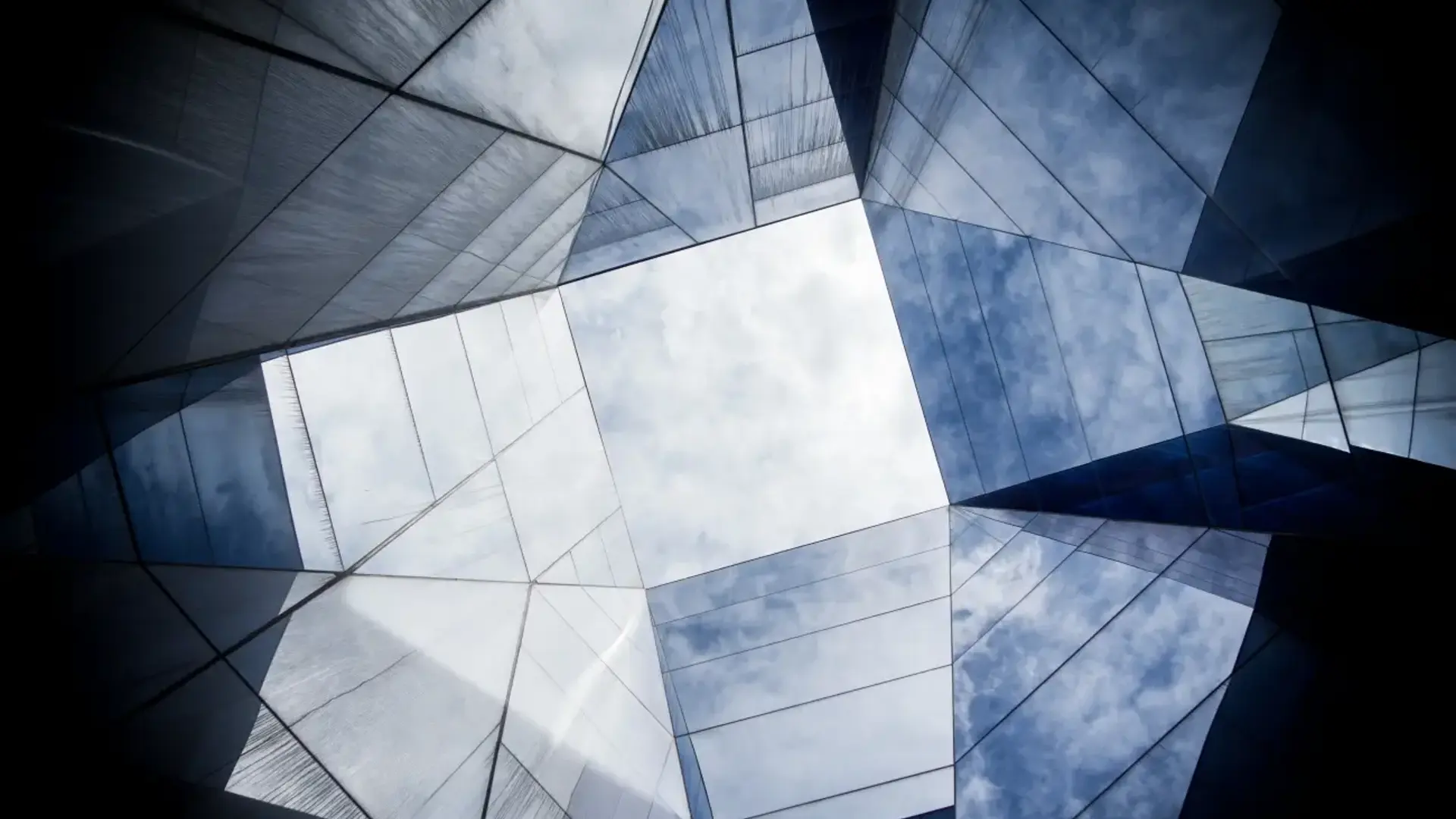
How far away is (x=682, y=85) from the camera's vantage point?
379 inches

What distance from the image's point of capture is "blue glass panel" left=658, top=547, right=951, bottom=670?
15414 mm

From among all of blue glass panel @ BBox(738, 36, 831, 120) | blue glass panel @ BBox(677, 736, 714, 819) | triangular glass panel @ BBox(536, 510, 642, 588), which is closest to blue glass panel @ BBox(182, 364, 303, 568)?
triangular glass panel @ BBox(536, 510, 642, 588)

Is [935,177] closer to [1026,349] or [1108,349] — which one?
[1026,349]

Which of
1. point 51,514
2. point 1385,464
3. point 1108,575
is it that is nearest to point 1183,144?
point 1385,464

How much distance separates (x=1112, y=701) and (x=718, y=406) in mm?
9358

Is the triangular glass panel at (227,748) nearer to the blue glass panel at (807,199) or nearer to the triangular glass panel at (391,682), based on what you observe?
the triangular glass panel at (391,682)

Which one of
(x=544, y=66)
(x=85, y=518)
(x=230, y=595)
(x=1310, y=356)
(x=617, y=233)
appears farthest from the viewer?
(x=617, y=233)

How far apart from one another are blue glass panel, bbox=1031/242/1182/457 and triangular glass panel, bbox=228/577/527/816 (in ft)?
25.6

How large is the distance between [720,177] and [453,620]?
7915 millimetres

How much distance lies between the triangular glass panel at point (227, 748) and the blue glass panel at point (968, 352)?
10.5m

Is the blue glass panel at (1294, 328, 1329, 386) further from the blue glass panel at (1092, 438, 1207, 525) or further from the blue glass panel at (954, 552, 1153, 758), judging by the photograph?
the blue glass panel at (954, 552, 1153, 758)

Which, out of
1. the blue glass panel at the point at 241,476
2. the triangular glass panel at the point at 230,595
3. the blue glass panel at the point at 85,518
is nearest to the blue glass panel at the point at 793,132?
the blue glass panel at the point at 241,476

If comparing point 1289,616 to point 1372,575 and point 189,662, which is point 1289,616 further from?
point 189,662

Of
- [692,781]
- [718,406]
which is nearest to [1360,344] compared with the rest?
[718,406]
